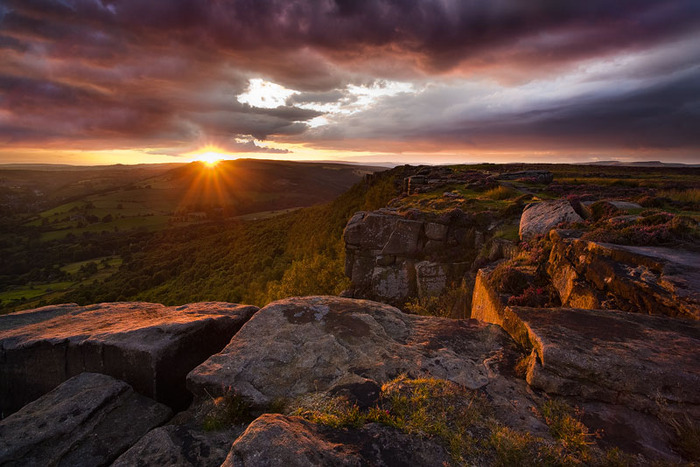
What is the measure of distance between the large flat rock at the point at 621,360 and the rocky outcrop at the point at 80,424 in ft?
23.8

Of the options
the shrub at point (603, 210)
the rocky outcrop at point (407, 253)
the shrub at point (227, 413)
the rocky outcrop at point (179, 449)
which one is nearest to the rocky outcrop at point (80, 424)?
the rocky outcrop at point (179, 449)

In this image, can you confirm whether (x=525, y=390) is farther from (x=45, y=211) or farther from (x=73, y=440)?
(x=45, y=211)

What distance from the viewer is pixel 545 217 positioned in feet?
39.8

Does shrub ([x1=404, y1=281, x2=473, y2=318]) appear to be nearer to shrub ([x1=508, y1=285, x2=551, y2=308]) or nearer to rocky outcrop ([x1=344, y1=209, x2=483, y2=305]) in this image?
rocky outcrop ([x1=344, y1=209, x2=483, y2=305])

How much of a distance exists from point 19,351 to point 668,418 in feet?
42.3

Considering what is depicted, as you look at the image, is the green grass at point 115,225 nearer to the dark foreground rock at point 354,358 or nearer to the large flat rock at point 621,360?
the dark foreground rock at point 354,358

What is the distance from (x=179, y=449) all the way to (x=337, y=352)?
2.95 m

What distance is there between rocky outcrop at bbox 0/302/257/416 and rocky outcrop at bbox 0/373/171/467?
0.41 m

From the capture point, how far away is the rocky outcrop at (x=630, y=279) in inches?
226

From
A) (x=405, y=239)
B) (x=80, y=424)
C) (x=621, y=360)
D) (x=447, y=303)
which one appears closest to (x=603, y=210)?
(x=447, y=303)

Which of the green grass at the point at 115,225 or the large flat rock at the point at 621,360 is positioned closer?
the large flat rock at the point at 621,360

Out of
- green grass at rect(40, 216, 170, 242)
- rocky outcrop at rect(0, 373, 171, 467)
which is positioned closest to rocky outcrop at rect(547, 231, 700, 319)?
rocky outcrop at rect(0, 373, 171, 467)

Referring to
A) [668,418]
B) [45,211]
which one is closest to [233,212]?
[45,211]

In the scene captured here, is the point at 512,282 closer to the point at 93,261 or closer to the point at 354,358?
the point at 354,358
